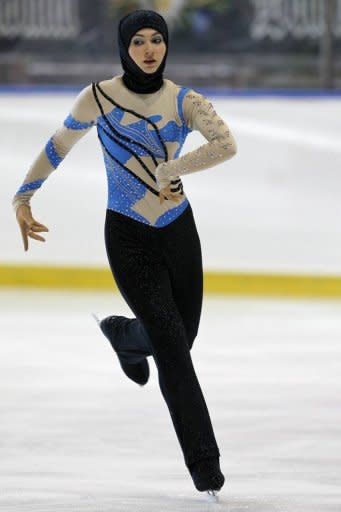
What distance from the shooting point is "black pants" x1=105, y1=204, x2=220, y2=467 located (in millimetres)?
3818

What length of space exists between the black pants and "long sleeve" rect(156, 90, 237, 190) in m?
0.18

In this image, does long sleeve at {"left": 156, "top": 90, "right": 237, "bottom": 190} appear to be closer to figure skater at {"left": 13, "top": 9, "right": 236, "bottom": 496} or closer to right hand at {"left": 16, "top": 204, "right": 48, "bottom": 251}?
figure skater at {"left": 13, "top": 9, "right": 236, "bottom": 496}

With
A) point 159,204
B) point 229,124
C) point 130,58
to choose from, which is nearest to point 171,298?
point 159,204

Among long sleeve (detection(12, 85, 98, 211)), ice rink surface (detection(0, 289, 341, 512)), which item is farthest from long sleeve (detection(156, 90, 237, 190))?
ice rink surface (detection(0, 289, 341, 512))

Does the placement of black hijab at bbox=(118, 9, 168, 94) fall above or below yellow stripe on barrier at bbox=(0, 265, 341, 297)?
above

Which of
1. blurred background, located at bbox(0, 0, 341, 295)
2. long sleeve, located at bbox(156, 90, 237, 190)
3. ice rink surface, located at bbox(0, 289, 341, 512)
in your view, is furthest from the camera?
blurred background, located at bbox(0, 0, 341, 295)

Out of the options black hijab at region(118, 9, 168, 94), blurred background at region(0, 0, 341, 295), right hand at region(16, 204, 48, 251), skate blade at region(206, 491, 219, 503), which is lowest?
blurred background at region(0, 0, 341, 295)

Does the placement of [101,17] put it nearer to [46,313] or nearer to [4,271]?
[4,271]

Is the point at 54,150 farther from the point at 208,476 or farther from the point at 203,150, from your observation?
the point at 208,476

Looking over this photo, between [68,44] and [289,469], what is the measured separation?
16.4ft

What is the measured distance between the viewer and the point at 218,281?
25.9 feet

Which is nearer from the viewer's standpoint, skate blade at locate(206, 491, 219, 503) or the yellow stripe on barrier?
skate blade at locate(206, 491, 219, 503)

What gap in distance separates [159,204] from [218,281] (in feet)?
13.2

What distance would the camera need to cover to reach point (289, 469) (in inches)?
162
